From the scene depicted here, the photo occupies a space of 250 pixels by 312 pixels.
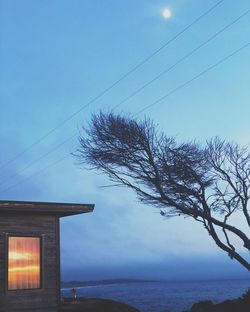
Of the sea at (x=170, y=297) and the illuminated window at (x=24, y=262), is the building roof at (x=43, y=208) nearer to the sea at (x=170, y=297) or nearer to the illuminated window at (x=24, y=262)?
the illuminated window at (x=24, y=262)

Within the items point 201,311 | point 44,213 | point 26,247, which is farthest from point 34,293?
point 201,311

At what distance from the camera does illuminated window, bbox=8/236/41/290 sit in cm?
1510

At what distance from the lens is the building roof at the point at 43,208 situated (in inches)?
586

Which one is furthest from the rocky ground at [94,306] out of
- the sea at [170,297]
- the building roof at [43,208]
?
the sea at [170,297]

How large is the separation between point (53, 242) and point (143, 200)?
422 centimetres

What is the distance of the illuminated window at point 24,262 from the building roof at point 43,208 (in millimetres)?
886

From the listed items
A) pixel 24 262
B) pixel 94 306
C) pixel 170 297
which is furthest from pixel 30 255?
pixel 170 297

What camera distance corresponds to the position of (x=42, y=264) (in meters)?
15.6

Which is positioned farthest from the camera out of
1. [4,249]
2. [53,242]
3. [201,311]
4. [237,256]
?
[201,311]

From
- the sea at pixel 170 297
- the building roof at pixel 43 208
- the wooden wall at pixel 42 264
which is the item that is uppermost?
the building roof at pixel 43 208

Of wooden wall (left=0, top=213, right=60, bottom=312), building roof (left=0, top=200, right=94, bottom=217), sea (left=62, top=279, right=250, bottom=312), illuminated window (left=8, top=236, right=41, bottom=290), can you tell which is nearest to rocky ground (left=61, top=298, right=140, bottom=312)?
wooden wall (left=0, top=213, right=60, bottom=312)

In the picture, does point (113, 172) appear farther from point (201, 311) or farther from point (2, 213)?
point (201, 311)

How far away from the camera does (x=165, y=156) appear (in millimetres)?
18594

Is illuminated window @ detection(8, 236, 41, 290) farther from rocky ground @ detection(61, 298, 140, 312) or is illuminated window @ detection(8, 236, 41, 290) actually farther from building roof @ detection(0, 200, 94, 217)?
rocky ground @ detection(61, 298, 140, 312)
